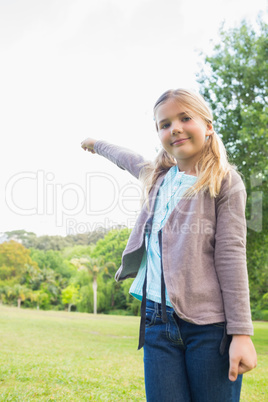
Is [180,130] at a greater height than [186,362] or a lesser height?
greater

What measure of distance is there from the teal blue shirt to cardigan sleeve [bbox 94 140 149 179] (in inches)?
9.6

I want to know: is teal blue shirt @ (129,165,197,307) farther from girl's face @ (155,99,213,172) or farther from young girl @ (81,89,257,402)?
girl's face @ (155,99,213,172)

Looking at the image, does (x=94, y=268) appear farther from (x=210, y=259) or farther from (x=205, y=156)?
(x=210, y=259)

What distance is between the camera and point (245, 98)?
1136 centimetres

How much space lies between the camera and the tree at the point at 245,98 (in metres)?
10.5

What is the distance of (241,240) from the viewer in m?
1.37

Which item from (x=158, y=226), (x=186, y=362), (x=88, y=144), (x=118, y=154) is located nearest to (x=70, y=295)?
(x=88, y=144)

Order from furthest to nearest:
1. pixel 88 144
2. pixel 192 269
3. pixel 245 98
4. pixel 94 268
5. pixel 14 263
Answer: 1. pixel 14 263
2. pixel 94 268
3. pixel 245 98
4. pixel 88 144
5. pixel 192 269

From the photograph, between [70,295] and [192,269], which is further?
[70,295]

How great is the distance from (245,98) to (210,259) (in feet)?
35.7

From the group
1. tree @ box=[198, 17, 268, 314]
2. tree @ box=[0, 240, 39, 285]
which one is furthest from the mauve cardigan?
tree @ box=[0, 240, 39, 285]

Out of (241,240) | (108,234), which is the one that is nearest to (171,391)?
(241,240)

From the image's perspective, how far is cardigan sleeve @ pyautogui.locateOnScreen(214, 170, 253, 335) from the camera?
1285 mm

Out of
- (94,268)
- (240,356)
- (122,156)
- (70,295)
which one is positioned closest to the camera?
(240,356)
